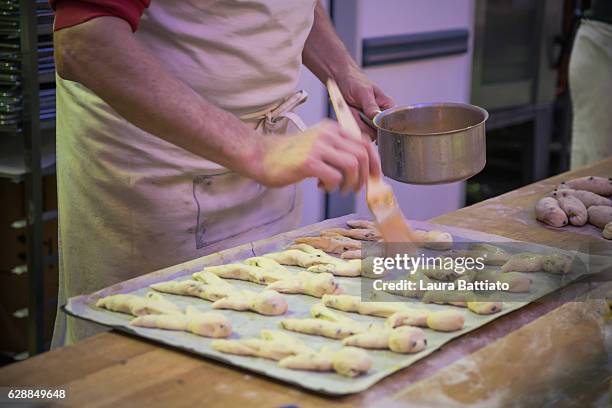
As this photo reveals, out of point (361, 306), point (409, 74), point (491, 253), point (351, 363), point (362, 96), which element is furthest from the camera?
point (409, 74)

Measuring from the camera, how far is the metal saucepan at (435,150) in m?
1.58

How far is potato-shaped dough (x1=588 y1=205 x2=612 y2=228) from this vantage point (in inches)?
73.0

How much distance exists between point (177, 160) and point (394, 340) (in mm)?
666

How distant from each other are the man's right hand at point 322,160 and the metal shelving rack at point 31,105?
125 centimetres

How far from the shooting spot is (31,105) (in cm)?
250

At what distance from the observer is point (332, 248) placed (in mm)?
1710

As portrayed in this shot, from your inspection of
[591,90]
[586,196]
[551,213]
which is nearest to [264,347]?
[551,213]

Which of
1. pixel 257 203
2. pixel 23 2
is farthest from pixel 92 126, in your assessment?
pixel 23 2

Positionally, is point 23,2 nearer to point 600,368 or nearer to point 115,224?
point 115,224

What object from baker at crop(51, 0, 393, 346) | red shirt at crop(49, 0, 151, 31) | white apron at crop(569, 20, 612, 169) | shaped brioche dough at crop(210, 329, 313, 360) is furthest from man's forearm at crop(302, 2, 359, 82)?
white apron at crop(569, 20, 612, 169)

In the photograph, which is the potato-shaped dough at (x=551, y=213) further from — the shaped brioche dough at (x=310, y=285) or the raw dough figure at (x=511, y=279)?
the shaped brioche dough at (x=310, y=285)

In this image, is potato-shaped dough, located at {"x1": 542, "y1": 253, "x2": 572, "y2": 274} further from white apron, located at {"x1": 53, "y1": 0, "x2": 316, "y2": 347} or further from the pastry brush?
white apron, located at {"x1": 53, "y1": 0, "x2": 316, "y2": 347}

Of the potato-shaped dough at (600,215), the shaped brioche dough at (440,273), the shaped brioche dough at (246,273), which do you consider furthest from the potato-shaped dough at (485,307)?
the potato-shaped dough at (600,215)

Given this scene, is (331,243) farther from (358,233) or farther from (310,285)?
(310,285)
